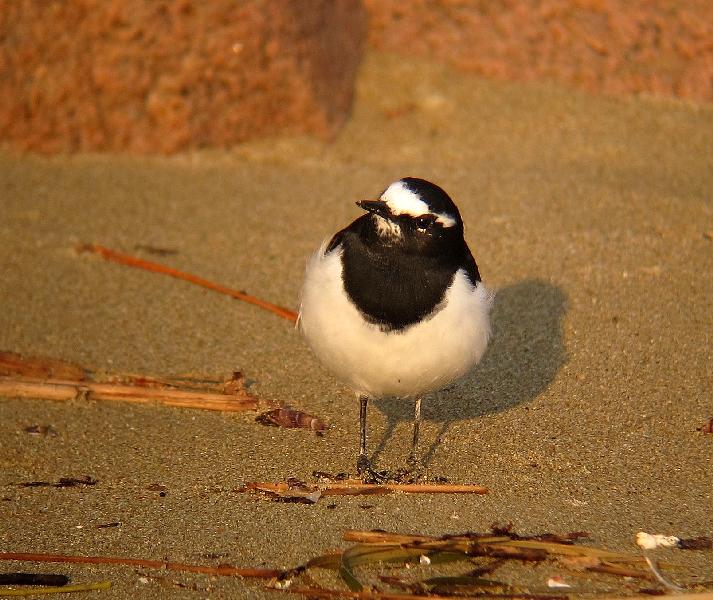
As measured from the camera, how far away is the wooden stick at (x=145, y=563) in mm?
3154

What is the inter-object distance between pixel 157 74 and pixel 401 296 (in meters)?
3.49

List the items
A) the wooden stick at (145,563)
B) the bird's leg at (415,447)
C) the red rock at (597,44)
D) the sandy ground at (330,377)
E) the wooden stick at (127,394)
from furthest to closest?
the red rock at (597,44)
the wooden stick at (127,394)
the bird's leg at (415,447)
the sandy ground at (330,377)
the wooden stick at (145,563)

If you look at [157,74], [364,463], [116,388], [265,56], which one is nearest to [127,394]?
[116,388]

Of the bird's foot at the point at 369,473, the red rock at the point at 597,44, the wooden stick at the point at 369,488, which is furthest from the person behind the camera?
the red rock at the point at 597,44

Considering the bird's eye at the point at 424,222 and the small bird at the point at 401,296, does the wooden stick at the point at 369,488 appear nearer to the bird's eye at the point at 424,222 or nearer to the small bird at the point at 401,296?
the small bird at the point at 401,296

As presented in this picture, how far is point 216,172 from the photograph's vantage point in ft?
21.2

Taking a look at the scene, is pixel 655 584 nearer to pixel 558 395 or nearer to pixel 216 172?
pixel 558 395

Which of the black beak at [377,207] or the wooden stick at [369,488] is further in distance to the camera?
the wooden stick at [369,488]

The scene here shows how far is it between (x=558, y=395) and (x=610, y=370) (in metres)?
0.28

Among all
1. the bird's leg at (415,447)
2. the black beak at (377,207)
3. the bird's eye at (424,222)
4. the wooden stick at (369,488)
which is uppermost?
the black beak at (377,207)

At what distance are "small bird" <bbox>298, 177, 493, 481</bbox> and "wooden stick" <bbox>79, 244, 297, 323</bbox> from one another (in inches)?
53.2

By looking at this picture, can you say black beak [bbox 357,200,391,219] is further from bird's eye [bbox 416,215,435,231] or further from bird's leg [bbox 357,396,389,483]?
bird's leg [bbox 357,396,389,483]

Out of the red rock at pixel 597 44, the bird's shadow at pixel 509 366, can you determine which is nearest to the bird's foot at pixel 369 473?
the bird's shadow at pixel 509 366

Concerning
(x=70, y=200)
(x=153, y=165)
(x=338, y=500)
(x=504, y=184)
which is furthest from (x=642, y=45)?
(x=338, y=500)
